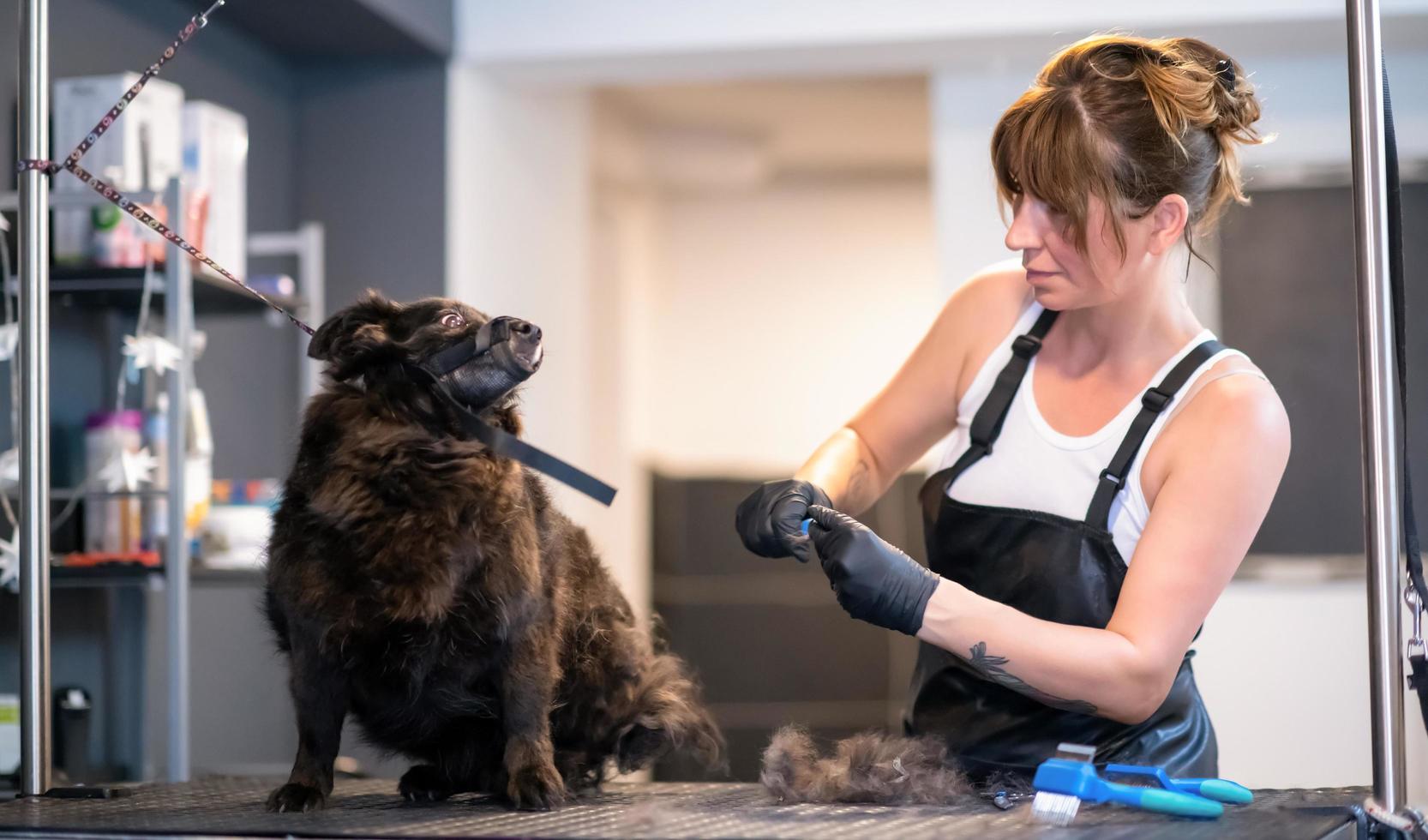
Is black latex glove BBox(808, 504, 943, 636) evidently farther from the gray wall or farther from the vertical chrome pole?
the gray wall

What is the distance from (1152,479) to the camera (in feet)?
4.55

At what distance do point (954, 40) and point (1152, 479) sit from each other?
246cm

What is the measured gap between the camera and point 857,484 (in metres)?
1.64

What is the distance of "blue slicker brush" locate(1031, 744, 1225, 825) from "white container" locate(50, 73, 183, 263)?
2068 mm

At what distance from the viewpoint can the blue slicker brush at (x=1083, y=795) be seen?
1078mm

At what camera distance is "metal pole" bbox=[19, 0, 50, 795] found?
1.33 meters

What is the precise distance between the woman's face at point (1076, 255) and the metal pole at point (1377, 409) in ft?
1.03

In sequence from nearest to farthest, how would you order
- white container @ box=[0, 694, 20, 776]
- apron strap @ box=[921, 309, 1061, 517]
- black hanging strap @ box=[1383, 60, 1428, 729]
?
1. black hanging strap @ box=[1383, 60, 1428, 729]
2. apron strap @ box=[921, 309, 1061, 517]
3. white container @ box=[0, 694, 20, 776]

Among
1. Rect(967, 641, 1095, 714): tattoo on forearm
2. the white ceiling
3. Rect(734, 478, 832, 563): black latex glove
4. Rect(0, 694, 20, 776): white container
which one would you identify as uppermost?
the white ceiling

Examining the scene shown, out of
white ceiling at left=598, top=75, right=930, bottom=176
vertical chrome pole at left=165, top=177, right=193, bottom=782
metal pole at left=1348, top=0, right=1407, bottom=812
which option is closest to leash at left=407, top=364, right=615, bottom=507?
metal pole at left=1348, top=0, right=1407, bottom=812

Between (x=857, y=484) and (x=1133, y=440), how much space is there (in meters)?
0.36

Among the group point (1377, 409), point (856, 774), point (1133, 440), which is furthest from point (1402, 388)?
point (856, 774)

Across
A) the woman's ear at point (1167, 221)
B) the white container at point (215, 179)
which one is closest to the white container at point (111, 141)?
the white container at point (215, 179)

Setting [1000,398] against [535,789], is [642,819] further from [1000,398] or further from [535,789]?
[1000,398]
